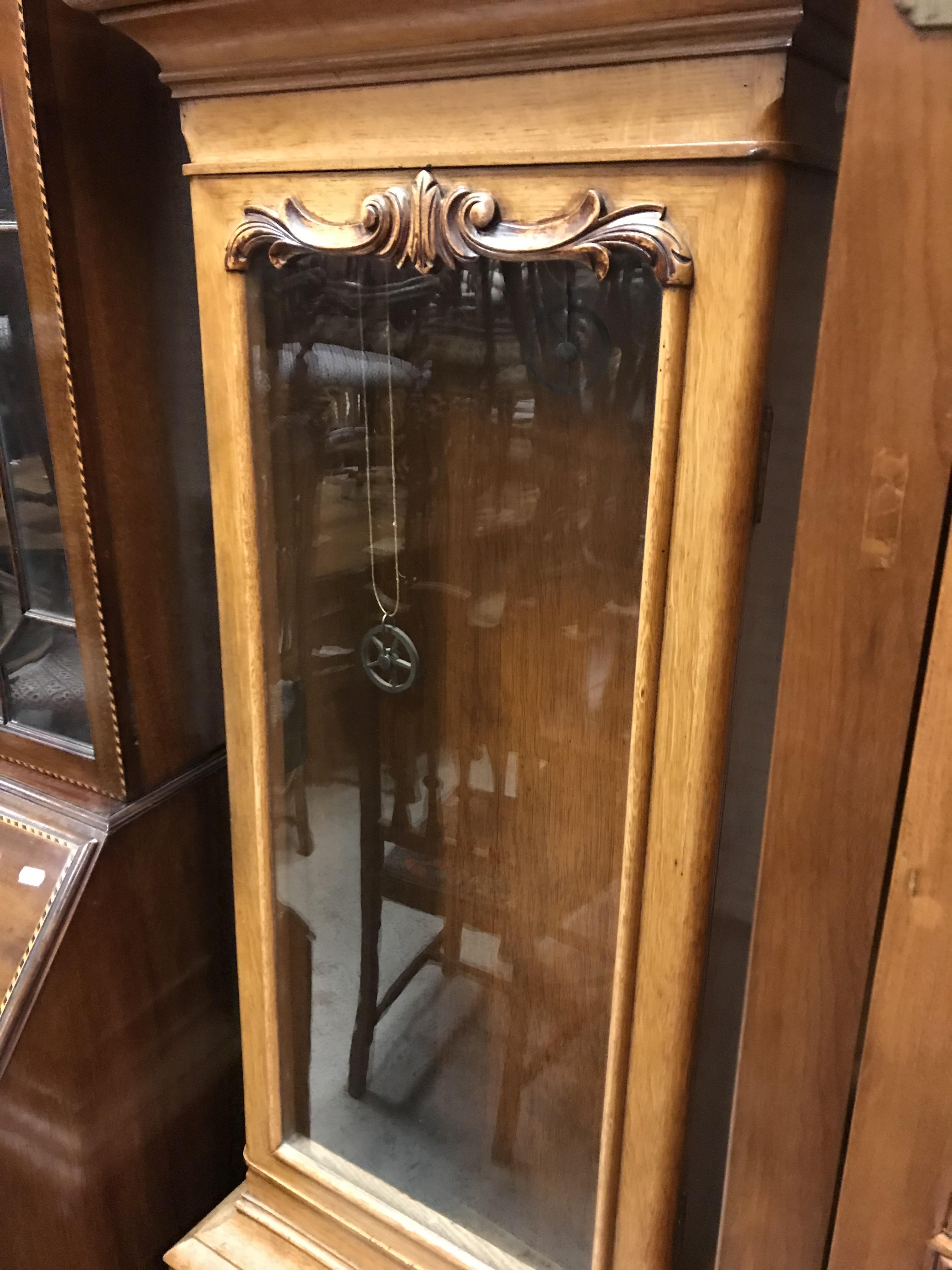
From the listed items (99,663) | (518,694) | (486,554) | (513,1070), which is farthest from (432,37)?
(513,1070)

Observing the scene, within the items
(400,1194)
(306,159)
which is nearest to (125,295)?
(306,159)

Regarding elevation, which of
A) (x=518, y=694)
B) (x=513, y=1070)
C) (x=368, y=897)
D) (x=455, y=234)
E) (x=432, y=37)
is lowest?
(x=513, y=1070)

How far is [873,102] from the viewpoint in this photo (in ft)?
1.48

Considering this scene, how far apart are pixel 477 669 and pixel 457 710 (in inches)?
1.7

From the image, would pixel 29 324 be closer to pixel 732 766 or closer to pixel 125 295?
pixel 125 295

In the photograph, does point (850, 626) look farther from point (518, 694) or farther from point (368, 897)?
point (368, 897)

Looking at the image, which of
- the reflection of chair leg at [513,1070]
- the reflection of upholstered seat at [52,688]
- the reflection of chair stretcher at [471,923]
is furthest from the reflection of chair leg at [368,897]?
the reflection of upholstered seat at [52,688]

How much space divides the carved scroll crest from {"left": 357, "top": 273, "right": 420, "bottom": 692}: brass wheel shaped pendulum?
10cm

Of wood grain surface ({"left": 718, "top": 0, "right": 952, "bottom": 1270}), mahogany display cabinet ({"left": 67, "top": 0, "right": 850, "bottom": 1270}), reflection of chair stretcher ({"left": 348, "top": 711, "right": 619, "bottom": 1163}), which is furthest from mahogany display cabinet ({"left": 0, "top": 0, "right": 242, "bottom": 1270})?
wood grain surface ({"left": 718, "top": 0, "right": 952, "bottom": 1270})

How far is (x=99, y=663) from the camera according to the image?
0.87 meters

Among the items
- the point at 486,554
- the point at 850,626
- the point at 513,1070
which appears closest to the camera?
the point at 850,626

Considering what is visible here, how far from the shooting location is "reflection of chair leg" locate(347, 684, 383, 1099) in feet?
2.84

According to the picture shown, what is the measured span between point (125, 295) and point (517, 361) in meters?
0.35

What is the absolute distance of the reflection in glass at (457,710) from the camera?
67 cm
